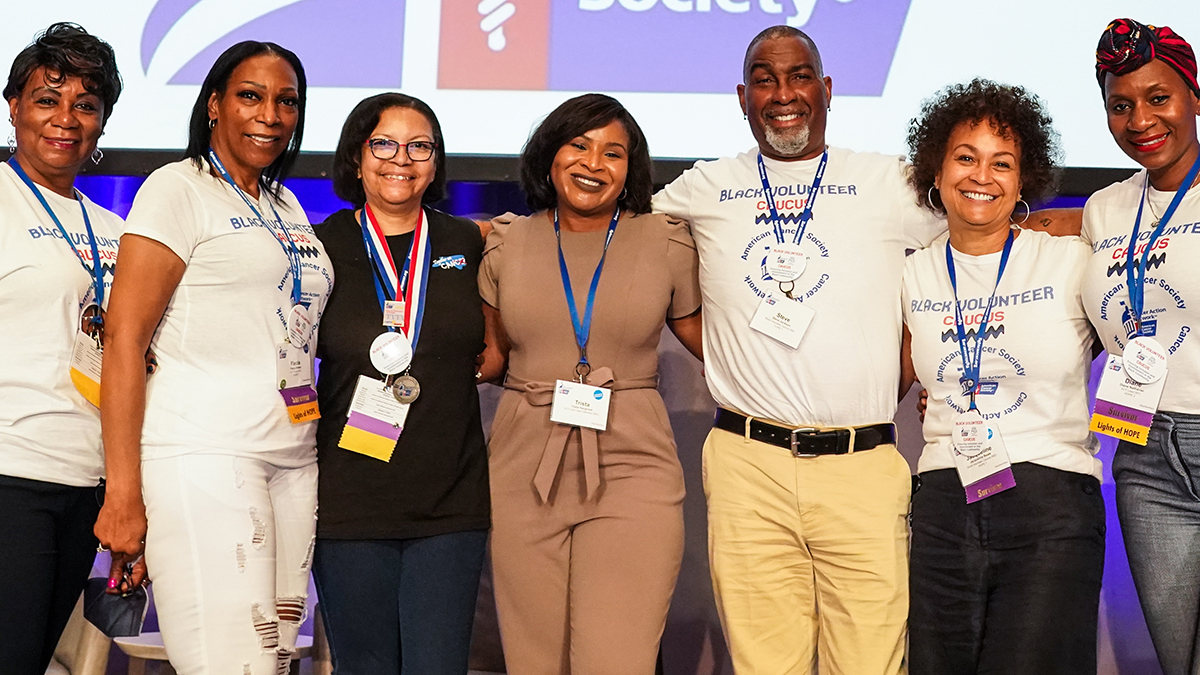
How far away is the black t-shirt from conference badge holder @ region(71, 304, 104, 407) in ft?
1.66

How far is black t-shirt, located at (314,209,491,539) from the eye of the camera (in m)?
2.53

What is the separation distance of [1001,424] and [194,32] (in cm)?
296

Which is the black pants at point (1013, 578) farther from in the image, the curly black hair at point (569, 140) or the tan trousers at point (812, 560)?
the curly black hair at point (569, 140)

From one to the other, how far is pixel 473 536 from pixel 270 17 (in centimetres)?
212

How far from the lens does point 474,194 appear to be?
3.95 metres

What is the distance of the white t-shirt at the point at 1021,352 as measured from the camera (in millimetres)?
2473

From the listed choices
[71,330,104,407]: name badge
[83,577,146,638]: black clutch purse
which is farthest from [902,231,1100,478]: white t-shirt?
[71,330,104,407]: name badge

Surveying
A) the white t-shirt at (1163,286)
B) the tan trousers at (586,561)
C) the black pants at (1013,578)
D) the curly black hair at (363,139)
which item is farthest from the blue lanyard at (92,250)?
the white t-shirt at (1163,286)

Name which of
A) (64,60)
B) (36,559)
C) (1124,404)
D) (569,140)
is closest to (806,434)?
(1124,404)

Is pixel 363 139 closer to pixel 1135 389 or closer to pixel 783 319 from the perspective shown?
pixel 783 319

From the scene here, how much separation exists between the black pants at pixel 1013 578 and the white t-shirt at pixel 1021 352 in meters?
0.09

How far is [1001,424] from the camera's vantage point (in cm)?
249

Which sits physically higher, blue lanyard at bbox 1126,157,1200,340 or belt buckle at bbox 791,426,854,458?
blue lanyard at bbox 1126,157,1200,340

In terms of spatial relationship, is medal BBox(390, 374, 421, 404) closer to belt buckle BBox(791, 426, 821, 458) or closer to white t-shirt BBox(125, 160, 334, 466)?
white t-shirt BBox(125, 160, 334, 466)
